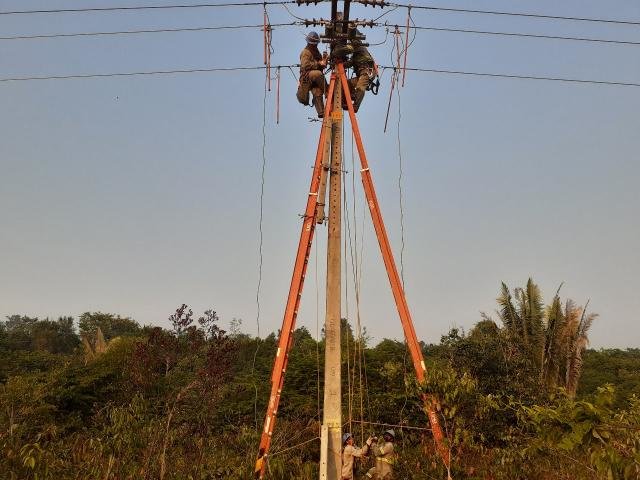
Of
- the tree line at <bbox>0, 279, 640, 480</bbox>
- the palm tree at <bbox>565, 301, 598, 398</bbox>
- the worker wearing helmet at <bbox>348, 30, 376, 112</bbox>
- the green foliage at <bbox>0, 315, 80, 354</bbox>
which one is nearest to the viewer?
the tree line at <bbox>0, 279, 640, 480</bbox>

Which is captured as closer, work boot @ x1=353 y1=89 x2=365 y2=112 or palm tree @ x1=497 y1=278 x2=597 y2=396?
work boot @ x1=353 y1=89 x2=365 y2=112

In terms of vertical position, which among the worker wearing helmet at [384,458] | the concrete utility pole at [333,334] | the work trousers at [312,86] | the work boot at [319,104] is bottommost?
the worker wearing helmet at [384,458]

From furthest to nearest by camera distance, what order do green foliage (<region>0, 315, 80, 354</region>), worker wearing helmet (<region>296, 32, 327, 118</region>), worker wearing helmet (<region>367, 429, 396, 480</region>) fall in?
green foliage (<region>0, 315, 80, 354</region>) → worker wearing helmet (<region>367, 429, 396, 480</region>) → worker wearing helmet (<region>296, 32, 327, 118</region>)

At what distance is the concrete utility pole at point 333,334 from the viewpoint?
26.1ft

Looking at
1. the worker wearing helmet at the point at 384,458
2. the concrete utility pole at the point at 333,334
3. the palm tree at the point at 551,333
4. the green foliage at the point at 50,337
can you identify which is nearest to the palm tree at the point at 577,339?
the palm tree at the point at 551,333

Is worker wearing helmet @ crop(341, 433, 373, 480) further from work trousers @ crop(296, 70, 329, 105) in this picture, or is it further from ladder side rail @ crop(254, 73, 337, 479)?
work trousers @ crop(296, 70, 329, 105)

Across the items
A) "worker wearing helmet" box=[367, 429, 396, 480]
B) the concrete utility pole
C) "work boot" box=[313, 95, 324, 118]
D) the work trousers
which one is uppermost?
the work trousers

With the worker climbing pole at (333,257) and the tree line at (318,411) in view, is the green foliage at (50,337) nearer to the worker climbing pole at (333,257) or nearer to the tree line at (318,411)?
the tree line at (318,411)

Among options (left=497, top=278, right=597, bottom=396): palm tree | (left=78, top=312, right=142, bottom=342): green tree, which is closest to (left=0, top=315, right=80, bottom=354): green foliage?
(left=78, top=312, right=142, bottom=342): green tree

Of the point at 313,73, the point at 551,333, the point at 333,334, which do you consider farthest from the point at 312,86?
the point at 551,333

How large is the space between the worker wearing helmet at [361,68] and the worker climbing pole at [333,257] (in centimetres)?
8

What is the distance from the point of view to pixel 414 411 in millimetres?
18859

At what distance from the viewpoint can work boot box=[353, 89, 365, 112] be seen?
399 inches

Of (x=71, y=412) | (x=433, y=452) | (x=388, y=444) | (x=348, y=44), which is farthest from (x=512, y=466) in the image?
(x=71, y=412)
